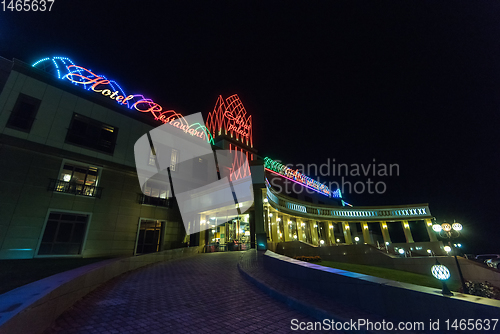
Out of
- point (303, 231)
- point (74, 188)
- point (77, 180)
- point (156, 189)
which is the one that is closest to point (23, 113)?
point (77, 180)

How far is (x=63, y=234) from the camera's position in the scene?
49.8 feet

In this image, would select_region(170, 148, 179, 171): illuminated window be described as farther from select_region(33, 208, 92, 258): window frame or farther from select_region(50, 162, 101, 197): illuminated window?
select_region(33, 208, 92, 258): window frame

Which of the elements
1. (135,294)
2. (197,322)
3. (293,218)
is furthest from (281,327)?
(293,218)

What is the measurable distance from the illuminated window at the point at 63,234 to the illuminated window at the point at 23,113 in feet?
21.5

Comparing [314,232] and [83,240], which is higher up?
[314,232]

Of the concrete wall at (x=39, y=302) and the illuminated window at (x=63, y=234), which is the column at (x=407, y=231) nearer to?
the concrete wall at (x=39, y=302)

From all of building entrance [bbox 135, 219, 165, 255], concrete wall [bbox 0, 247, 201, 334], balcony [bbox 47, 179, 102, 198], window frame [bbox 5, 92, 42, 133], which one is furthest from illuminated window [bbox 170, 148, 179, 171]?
concrete wall [bbox 0, 247, 201, 334]

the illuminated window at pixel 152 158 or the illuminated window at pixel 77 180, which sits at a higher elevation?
the illuminated window at pixel 152 158

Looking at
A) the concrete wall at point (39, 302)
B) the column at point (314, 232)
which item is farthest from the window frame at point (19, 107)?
the column at point (314, 232)

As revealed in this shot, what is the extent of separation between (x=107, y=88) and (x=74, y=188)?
30.2 feet

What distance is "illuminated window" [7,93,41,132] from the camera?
14602 millimetres

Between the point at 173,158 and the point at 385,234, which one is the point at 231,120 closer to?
the point at 173,158

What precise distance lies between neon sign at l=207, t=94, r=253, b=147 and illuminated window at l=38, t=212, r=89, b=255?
18.5 m

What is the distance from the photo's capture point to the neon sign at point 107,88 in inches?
657
